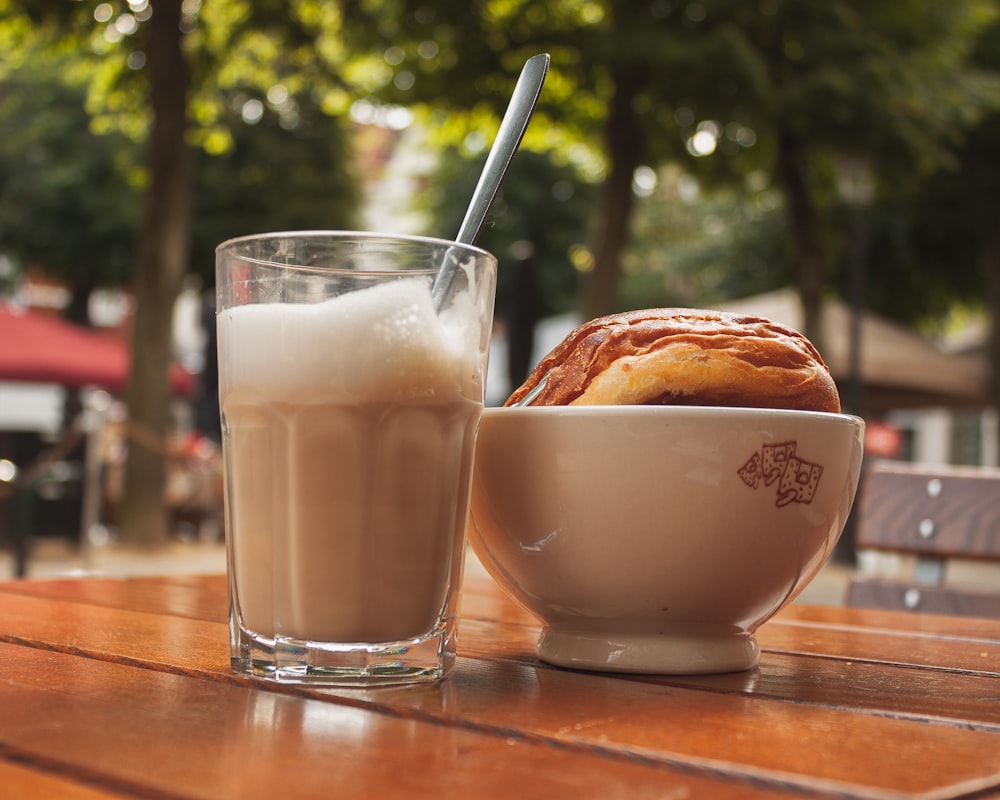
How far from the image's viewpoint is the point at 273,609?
0.72m

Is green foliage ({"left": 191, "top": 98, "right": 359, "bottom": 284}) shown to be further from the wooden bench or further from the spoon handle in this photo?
the spoon handle

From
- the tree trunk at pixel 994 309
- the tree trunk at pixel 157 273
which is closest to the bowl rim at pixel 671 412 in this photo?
the tree trunk at pixel 157 273

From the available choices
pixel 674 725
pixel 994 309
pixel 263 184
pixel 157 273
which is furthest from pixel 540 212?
pixel 674 725

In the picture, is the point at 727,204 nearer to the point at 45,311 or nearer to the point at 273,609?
the point at 45,311

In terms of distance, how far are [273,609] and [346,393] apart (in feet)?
0.44

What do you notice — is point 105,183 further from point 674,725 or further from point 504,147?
point 674,725

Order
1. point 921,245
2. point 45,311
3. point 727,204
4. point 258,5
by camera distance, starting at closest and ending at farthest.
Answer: point 258,5 < point 921,245 < point 727,204 < point 45,311

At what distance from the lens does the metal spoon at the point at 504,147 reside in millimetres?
820

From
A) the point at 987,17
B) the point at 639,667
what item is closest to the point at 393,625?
the point at 639,667

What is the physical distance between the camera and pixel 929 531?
6.05 ft

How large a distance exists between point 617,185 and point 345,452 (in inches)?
287

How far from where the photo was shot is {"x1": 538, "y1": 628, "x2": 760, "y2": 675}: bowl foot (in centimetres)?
80

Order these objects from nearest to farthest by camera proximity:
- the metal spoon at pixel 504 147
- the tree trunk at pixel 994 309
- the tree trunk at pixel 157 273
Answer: the metal spoon at pixel 504 147 → the tree trunk at pixel 157 273 → the tree trunk at pixel 994 309

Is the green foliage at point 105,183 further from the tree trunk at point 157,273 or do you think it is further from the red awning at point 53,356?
the tree trunk at point 157,273
